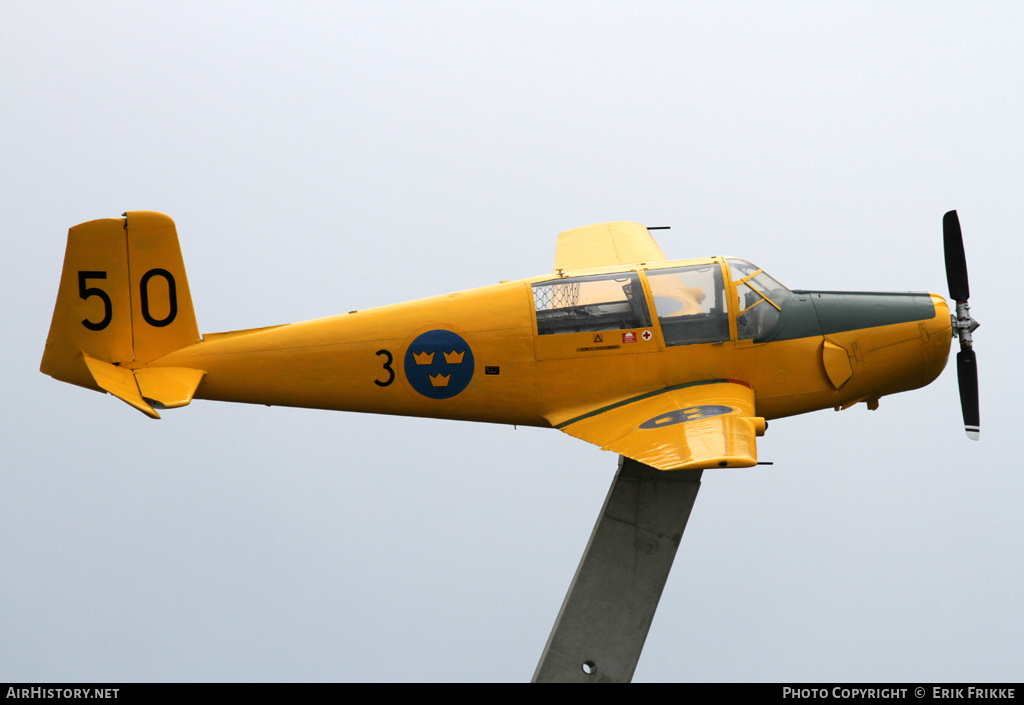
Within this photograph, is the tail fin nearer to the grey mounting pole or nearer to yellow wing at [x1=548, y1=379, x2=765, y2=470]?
yellow wing at [x1=548, y1=379, x2=765, y2=470]

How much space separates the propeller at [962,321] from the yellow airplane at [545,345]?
Result: 14 millimetres

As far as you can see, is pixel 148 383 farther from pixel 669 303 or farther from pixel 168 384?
pixel 669 303

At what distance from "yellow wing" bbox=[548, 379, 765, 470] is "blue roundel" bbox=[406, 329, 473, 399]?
0.99 metres

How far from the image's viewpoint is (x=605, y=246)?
11.7 meters

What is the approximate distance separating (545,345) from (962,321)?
4063 millimetres

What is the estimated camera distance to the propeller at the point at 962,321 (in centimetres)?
996

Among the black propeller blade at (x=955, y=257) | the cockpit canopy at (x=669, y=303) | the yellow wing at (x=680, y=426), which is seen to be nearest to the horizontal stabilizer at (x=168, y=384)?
the cockpit canopy at (x=669, y=303)

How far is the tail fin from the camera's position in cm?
932

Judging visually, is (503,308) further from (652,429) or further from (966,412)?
(966,412)

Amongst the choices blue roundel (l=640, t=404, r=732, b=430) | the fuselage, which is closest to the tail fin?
the fuselage

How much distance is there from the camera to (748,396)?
9508 mm

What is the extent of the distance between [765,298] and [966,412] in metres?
2.24

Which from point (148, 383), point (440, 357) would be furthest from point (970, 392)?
point (148, 383)

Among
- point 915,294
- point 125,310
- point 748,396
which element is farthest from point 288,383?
point 915,294
